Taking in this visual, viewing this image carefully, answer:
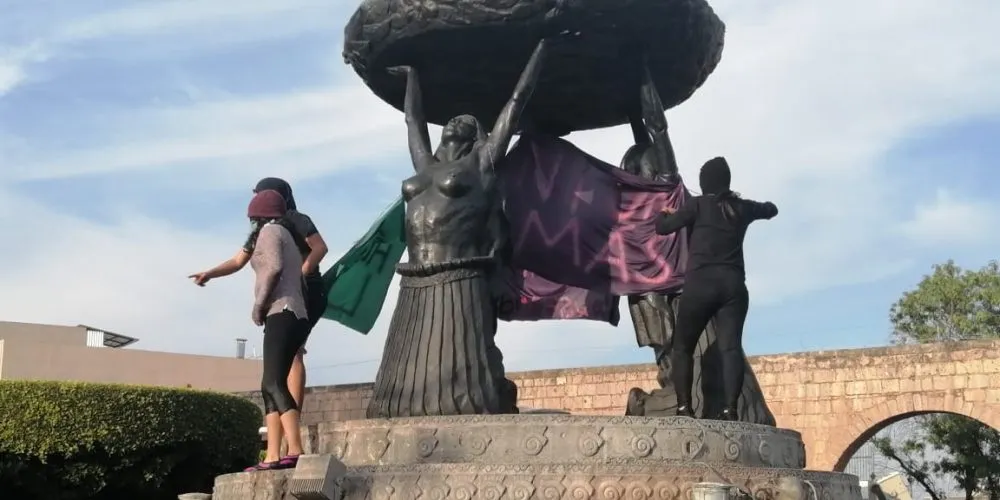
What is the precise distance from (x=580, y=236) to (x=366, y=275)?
142cm

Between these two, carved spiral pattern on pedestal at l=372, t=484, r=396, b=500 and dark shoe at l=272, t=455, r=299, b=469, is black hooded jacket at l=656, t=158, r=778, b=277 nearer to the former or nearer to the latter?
carved spiral pattern on pedestal at l=372, t=484, r=396, b=500

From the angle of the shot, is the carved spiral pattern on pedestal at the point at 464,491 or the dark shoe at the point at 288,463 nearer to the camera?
the carved spiral pattern on pedestal at the point at 464,491

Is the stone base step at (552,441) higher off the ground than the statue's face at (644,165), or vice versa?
the statue's face at (644,165)

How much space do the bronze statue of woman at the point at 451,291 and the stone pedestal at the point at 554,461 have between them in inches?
20.9

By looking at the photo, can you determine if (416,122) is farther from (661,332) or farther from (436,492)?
(436,492)

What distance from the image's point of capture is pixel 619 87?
778 cm

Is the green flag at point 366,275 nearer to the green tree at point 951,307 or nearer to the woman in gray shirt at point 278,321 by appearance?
the woman in gray shirt at point 278,321

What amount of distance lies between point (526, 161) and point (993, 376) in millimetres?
11292

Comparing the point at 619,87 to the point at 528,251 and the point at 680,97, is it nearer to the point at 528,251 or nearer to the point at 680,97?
the point at 680,97

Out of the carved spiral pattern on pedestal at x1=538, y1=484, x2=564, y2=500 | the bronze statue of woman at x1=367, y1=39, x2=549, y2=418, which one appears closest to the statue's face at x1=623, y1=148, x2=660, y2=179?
the bronze statue of woman at x1=367, y1=39, x2=549, y2=418

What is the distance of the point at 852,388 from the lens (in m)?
17.4

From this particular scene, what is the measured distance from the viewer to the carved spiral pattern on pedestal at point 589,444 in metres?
5.21

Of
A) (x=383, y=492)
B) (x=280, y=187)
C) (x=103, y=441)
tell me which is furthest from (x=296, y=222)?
(x=103, y=441)

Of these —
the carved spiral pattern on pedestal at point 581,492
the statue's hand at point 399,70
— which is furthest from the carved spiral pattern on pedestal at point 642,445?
the statue's hand at point 399,70
